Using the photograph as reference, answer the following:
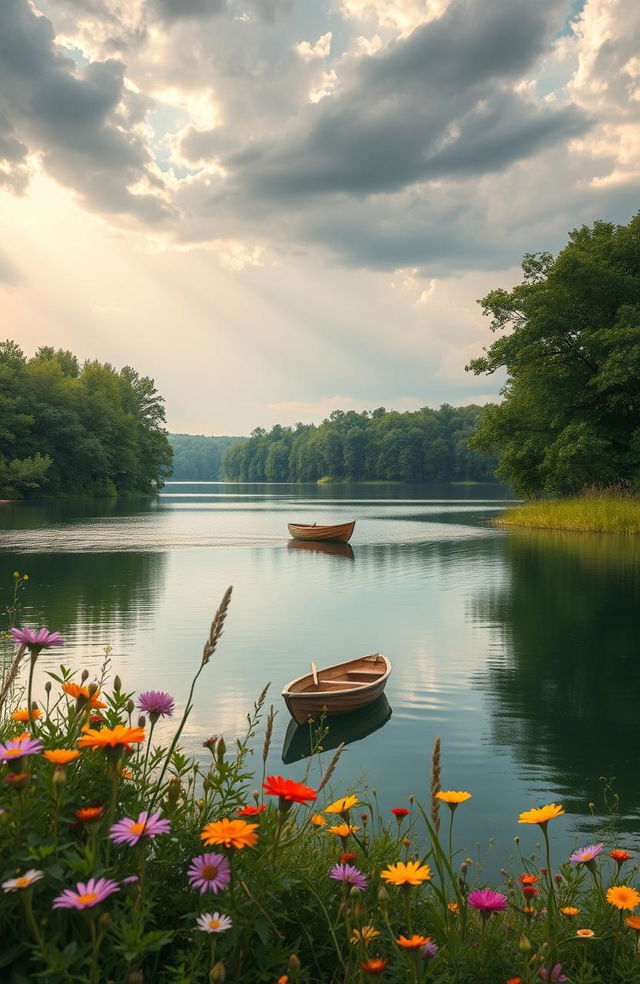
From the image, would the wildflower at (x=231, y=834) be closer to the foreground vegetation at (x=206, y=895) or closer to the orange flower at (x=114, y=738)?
the foreground vegetation at (x=206, y=895)

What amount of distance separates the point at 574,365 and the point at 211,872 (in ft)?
152

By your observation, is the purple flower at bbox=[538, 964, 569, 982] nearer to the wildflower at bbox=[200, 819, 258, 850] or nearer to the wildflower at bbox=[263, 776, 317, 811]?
the wildflower at bbox=[263, 776, 317, 811]

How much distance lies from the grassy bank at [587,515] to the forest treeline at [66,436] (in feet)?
177

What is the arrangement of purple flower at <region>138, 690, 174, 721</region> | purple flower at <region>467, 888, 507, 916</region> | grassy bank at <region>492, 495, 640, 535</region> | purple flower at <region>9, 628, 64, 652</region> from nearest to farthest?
1. purple flower at <region>467, 888, 507, 916</region>
2. purple flower at <region>138, 690, 174, 721</region>
3. purple flower at <region>9, 628, 64, 652</region>
4. grassy bank at <region>492, 495, 640, 535</region>

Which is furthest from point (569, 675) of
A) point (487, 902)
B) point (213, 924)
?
point (213, 924)

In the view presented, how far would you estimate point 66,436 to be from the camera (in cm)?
9100

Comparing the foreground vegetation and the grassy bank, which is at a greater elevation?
the foreground vegetation

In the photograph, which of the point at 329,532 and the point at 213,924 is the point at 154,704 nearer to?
the point at 213,924

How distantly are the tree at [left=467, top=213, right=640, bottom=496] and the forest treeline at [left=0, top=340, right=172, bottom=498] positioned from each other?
5252cm

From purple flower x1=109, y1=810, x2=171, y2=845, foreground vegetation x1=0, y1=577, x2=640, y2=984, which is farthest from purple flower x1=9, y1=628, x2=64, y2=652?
purple flower x1=109, y1=810, x2=171, y2=845

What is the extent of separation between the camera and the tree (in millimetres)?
Answer: 41875

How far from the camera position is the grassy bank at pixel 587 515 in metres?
39.1

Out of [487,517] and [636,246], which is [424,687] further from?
[487,517]

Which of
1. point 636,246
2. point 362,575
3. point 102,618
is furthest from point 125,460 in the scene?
point 102,618
